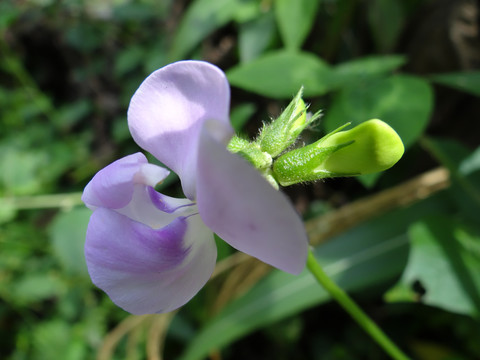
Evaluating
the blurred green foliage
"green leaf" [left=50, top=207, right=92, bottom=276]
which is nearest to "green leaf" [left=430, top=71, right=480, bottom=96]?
the blurred green foliage

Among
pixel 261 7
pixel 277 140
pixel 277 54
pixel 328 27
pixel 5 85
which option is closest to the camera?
pixel 277 140

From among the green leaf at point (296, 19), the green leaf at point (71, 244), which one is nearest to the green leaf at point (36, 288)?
the green leaf at point (71, 244)

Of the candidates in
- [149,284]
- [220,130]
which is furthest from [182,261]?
[220,130]

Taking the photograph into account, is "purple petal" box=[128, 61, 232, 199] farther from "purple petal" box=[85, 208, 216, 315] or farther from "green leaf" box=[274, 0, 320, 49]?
"green leaf" box=[274, 0, 320, 49]

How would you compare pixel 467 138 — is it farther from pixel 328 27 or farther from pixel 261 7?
pixel 261 7

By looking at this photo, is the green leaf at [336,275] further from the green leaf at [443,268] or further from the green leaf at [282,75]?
the green leaf at [282,75]

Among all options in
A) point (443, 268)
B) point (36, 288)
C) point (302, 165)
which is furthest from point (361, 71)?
point (36, 288)
